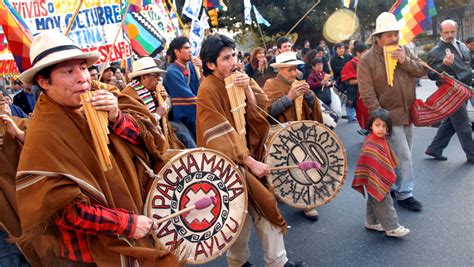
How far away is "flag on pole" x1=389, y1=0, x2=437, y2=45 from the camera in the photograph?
19.8 ft

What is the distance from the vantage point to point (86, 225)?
2150 millimetres

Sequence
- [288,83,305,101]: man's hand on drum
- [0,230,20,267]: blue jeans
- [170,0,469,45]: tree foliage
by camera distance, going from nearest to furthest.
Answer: [0,230,20,267]: blue jeans → [288,83,305,101]: man's hand on drum → [170,0,469,45]: tree foliage

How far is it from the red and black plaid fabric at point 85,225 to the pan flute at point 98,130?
23cm


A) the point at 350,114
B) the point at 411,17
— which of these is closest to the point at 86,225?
the point at 411,17

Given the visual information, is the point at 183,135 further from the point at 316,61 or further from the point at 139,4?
the point at 316,61

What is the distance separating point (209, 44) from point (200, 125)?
0.65 m

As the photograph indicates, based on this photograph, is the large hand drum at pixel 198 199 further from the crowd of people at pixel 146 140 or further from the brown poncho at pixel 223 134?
the brown poncho at pixel 223 134

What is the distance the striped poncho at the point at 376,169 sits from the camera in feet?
13.8

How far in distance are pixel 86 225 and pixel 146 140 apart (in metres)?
0.63

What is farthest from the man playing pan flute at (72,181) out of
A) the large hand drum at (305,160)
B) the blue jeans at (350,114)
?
the blue jeans at (350,114)

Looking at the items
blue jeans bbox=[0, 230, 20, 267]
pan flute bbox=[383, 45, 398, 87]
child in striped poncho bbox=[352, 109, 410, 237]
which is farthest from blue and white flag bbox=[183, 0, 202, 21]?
blue jeans bbox=[0, 230, 20, 267]

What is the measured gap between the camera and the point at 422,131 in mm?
8688

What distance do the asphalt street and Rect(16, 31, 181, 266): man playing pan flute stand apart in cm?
210

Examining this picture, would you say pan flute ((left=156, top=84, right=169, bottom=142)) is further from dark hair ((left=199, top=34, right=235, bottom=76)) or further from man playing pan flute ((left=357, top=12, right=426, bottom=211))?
man playing pan flute ((left=357, top=12, right=426, bottom=211))
